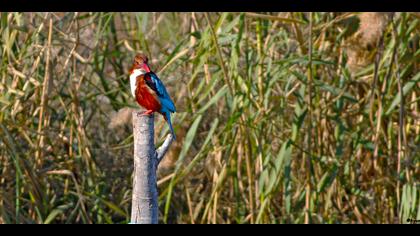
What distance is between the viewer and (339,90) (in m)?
2.76

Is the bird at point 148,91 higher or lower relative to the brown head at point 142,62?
lower

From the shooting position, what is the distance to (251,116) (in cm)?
268

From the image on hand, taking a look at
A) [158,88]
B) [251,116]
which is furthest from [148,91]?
[251,116]

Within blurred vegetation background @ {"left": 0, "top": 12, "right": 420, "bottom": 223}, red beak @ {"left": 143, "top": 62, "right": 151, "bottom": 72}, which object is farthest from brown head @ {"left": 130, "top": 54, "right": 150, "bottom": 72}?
blurred vegetation background @ {"left": 0, "top": 12, "right": 420, "bottom": 223}

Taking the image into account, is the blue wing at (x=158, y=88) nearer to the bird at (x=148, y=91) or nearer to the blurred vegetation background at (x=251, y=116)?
the bird at (x=148, y=91)

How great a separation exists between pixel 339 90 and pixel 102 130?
105 cm

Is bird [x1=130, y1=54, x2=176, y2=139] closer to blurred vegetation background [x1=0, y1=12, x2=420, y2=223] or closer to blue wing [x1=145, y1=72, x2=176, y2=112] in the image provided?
blue wing [x1=145, y1=72, x2=176, y2=112]

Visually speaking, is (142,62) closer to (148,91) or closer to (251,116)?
(148,91)

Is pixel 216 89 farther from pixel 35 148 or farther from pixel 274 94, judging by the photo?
pixel 35 148

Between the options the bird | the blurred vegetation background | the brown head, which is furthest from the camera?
the blurred vegetation background

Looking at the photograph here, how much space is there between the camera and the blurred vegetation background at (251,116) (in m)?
2.70

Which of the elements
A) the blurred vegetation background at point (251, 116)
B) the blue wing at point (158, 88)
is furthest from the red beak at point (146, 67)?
the blurred vegetation background at point (251, 116)

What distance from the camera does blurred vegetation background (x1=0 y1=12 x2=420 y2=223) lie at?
8.87 ft
